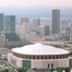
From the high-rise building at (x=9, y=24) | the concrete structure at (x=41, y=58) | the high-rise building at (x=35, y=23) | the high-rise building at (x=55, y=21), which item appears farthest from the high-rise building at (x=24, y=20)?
the concrete structure at (x=41, y=58)

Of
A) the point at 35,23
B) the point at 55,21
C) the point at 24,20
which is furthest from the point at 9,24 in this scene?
the point at 55,21

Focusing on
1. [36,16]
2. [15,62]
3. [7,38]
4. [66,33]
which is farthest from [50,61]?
[36,16]

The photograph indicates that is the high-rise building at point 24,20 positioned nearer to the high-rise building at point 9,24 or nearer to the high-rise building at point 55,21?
the high-rise building at point 9,24

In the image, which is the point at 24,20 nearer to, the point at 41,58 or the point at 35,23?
the point at 35,23

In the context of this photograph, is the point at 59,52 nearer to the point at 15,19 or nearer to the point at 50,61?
the point at 50,61

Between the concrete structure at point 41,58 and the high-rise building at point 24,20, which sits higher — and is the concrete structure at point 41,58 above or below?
below

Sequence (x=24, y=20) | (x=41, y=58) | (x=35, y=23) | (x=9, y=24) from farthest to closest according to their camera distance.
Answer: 1. (x=35, y=23)
2. (x=24, y=20)
3. (x=9, y=24)
4. (x=41, y=58)

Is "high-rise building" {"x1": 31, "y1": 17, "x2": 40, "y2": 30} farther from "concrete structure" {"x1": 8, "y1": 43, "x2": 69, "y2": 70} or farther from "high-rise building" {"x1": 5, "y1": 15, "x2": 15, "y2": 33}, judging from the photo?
"concrete structure" {"x1": 8, "y1": 43, "x2": 69, "y2": 70}

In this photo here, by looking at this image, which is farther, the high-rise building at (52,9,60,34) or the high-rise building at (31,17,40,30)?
the high-rise building at (31,17,40,30)

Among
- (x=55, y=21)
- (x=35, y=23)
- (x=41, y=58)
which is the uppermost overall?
(x=55, y=21)

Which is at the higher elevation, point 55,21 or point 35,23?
point 55,21

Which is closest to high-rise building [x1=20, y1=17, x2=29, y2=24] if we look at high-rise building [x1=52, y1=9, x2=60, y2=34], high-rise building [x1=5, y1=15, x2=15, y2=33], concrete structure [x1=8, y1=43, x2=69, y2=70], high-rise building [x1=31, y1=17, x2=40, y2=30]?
high-rise building [x1=31, y1=17, x2=40, y2=30]
